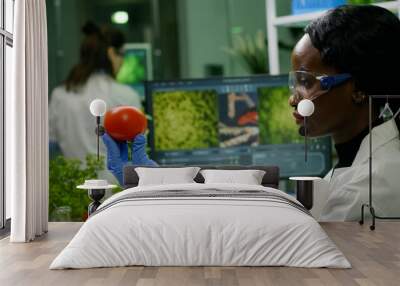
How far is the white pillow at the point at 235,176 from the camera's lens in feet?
18.6

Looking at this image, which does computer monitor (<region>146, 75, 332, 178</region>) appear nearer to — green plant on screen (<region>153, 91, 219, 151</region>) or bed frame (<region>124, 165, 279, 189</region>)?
green plant on screen (<region>153, 91, 219, 151</region>)

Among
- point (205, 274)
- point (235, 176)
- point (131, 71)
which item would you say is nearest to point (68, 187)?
point (131, 71)

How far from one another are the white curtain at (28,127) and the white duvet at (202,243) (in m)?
1.33

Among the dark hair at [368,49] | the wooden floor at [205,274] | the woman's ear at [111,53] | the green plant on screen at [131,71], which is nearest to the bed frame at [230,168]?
the dark hair at [368,49]

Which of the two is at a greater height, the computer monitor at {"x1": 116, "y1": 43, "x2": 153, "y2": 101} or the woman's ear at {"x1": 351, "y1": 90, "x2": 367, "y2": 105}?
the computer monitor at {"x1": 116, "y1": 43, "x2": 153, "y2": 101}

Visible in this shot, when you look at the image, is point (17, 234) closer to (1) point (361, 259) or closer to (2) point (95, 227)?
(2) point (95, 227)

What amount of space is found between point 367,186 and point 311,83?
1.19 m

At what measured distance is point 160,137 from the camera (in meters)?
7.02

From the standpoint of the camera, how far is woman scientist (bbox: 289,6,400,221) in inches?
245

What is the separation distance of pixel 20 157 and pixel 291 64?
3536 mm

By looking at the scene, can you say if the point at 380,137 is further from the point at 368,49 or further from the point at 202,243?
the point at 202,243

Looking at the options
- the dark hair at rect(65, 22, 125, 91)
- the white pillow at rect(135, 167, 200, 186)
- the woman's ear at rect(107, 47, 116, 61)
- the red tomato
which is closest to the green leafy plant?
the red tomato

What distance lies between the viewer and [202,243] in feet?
13.1

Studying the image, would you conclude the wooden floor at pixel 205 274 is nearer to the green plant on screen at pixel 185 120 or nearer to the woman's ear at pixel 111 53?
the green plant on screen at pixel 185 120
